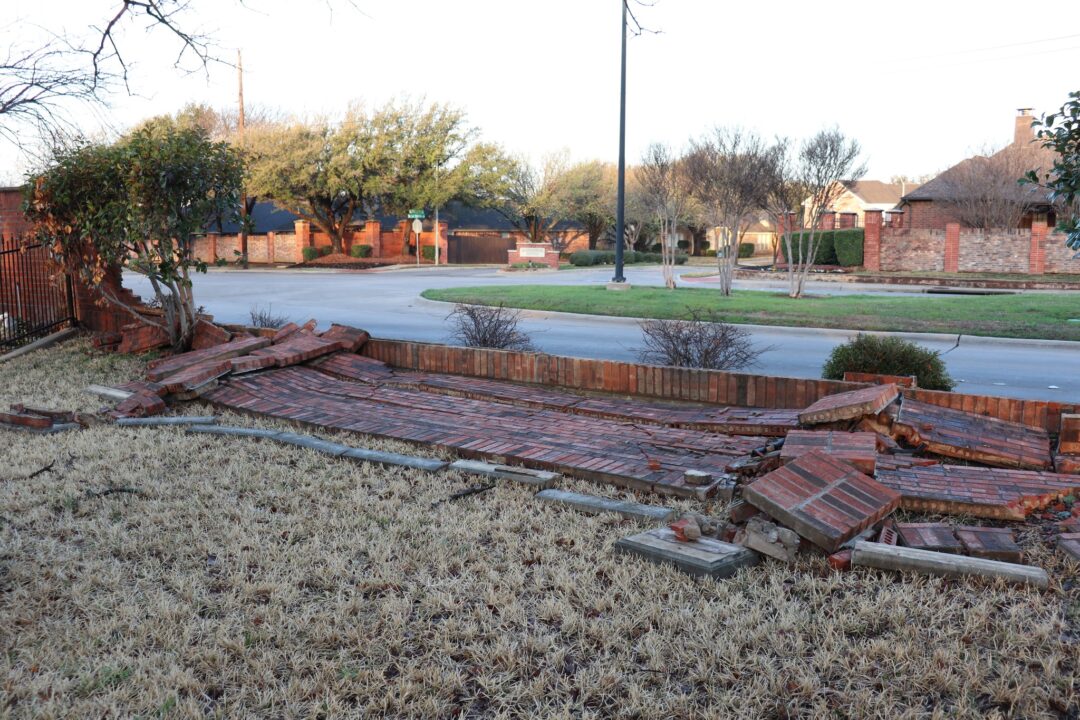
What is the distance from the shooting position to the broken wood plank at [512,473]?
5.61m

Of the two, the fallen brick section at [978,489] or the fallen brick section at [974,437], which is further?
the fallen brick section at [974,437]

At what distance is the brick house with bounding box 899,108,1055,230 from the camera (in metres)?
37.4

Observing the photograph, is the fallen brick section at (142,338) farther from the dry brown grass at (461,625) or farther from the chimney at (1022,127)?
the chimney at (1022,127)

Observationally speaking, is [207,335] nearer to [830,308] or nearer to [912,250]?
[830,308]

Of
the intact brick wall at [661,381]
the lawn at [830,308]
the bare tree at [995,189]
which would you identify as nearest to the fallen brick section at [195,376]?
the intact brick wall at [661,381]

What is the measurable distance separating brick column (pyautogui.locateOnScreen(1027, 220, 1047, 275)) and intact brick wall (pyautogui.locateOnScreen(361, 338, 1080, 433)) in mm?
31459

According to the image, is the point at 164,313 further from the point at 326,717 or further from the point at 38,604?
the point at 326,717

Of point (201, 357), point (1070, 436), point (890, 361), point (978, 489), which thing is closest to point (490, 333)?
point (201, 357)

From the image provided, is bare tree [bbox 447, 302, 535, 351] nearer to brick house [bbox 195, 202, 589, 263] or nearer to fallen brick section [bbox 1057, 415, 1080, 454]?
fallen brick section [bbox 1057, 415, 1080, 454]

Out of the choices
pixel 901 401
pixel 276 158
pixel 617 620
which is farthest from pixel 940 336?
pixel 276 158

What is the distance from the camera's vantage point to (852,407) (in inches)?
228

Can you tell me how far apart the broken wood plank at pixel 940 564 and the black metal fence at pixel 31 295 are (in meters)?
11.6

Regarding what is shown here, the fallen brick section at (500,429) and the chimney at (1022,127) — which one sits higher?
the chimney at (1022,127)

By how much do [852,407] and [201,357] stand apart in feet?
21.3
